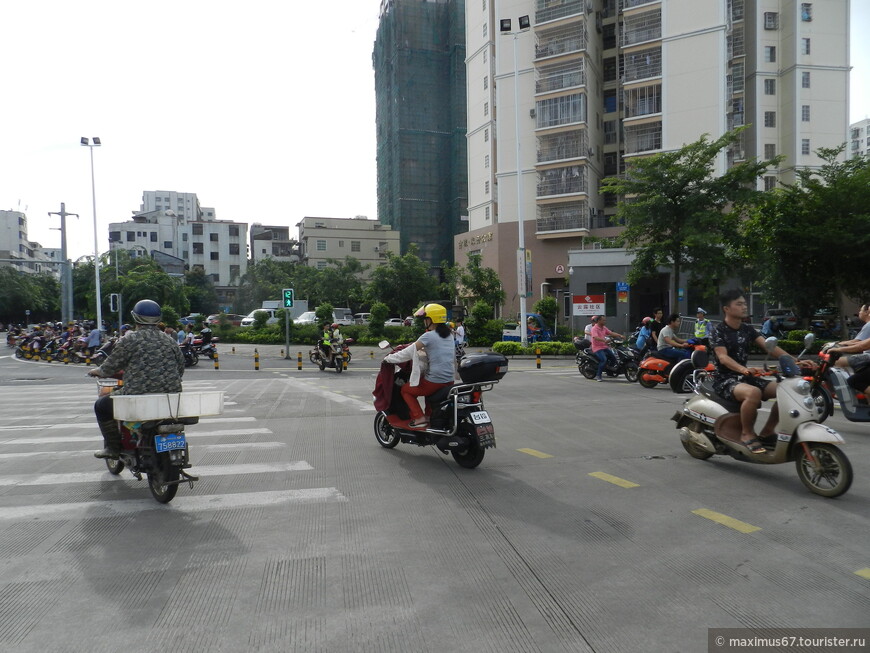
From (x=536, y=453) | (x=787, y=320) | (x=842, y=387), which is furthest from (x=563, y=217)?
(x=536, y=453)

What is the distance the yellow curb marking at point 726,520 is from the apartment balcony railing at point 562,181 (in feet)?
133

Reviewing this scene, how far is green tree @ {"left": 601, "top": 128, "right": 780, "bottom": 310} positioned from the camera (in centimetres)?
2495

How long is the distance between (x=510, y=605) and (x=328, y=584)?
1.05 m

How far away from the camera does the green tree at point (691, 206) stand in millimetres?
24953

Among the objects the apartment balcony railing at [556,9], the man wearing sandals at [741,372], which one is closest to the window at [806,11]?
the apartment balcony railing at [556,9]

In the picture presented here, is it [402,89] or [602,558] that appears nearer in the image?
[602,558]

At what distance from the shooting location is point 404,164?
7181cm

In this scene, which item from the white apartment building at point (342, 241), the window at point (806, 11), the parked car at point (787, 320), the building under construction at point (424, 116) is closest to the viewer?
A: the parked car at point (787, 320)

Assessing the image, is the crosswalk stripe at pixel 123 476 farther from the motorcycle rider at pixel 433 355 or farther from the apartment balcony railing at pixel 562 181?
the apartment balcony railing at pixel 562 181

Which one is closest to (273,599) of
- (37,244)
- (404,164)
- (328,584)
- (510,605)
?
(328,584)

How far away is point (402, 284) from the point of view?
45.6m

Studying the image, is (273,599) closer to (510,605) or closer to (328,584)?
(328,584)

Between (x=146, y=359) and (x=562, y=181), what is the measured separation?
41.7 m

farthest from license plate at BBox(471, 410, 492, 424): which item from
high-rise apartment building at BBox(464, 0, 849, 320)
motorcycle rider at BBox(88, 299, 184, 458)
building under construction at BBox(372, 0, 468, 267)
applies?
building under construction at BBox(372, 0, 468, 267)
